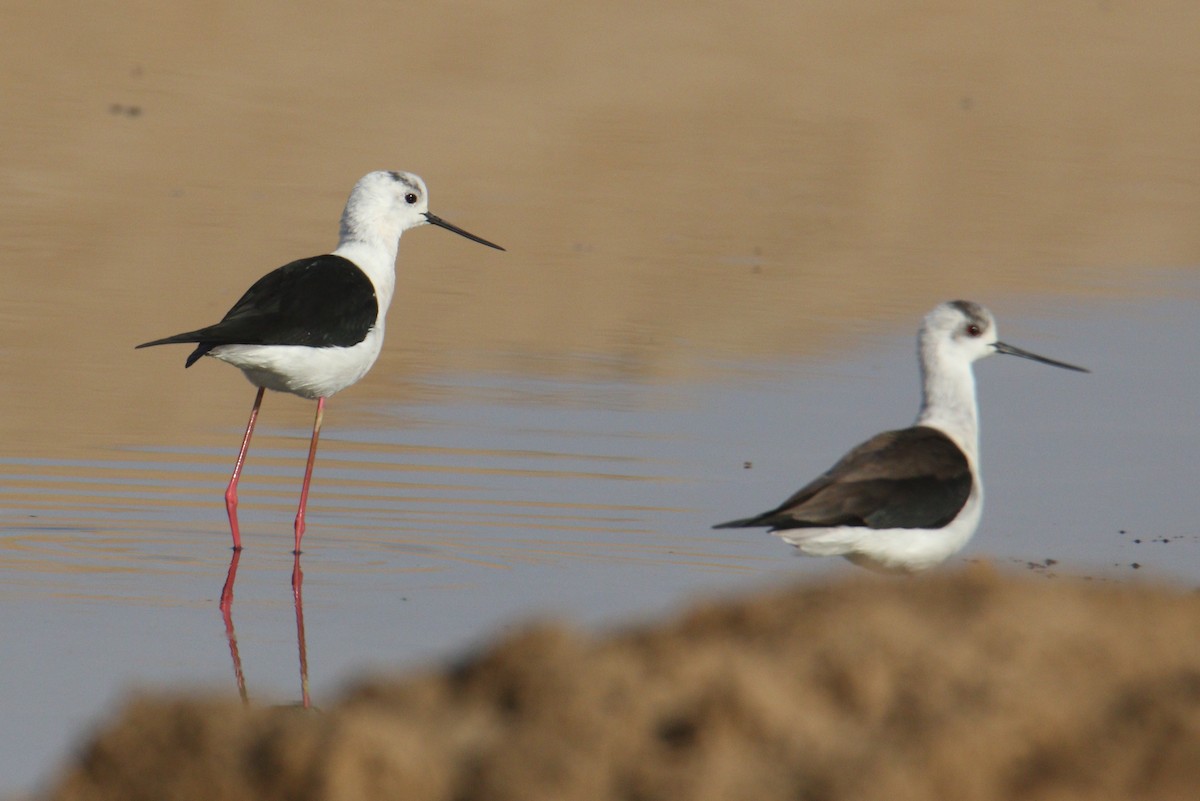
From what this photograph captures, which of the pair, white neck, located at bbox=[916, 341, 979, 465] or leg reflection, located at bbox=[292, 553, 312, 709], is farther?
white neck, located at bbox=[916, 341, 979, 465]

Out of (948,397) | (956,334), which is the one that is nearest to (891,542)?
(948,397)

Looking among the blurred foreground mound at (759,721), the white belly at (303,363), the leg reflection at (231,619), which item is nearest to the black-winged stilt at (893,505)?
the leg reflection at (231,619)

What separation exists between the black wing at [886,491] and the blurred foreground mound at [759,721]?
278 centimetres

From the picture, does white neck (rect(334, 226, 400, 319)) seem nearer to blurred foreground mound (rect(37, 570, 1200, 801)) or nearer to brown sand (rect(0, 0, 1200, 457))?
brown sand (rect(0, 0, 1200, 457))

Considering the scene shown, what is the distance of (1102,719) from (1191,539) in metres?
5.08

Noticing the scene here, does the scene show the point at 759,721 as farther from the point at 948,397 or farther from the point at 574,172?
the point at 574,172

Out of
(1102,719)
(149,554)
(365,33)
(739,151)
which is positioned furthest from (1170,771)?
(365,33)

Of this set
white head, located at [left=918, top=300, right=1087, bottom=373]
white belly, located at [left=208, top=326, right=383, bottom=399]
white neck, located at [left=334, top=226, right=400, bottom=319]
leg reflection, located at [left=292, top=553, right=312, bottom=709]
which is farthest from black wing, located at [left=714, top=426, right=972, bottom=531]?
white neck, located at [left=334, top=226, right=400, bottom=319]

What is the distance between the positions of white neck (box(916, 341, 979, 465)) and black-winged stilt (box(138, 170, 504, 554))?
7.19ft

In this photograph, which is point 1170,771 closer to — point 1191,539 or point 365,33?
point 1191,539

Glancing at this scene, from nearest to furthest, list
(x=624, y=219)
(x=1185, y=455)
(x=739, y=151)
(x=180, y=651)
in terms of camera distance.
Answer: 1. (x=180, y=651)
2. (x=1185, y=455)
3. (x=624, y=219)
4. (x=739, y=151)

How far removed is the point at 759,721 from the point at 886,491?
11.1ft

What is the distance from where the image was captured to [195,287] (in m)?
12.2

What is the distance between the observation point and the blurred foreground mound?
99.1 inches
